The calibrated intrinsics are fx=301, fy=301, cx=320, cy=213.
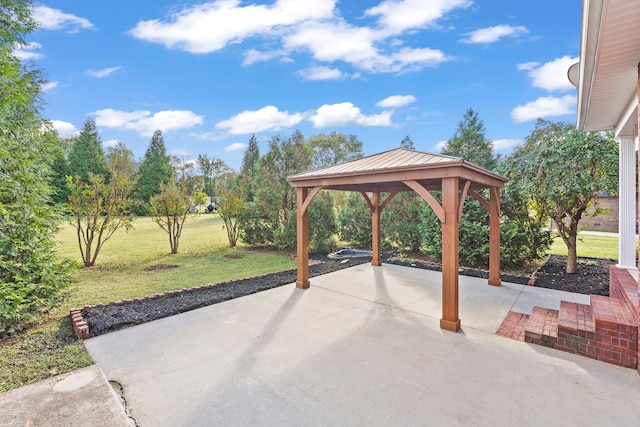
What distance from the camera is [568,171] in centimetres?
643

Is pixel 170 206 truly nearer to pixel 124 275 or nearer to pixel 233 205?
pixel 233 205

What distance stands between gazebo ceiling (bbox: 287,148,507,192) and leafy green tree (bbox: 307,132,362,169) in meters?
29.9

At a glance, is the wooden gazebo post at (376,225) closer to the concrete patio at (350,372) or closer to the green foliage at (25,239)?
the concrete patio at (350,372)

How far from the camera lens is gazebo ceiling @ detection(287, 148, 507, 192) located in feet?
13.3

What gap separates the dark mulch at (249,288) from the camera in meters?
4.38

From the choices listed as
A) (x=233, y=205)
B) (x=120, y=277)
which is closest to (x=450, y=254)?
(x=120, y=277)

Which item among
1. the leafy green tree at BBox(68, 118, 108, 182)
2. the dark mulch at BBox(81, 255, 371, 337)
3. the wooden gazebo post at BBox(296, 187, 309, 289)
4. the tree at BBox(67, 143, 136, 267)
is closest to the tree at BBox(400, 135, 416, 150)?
the dark mulch at BBox(81, 255, 371, 337)

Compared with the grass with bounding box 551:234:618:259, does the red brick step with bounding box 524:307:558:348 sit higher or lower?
higher

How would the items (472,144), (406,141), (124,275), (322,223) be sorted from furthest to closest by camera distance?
(406,141), (472,144), (322,223), (124,275)

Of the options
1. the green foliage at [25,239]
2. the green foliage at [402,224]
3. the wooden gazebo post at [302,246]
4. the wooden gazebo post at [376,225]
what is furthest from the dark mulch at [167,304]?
the green foliage at [402,224]

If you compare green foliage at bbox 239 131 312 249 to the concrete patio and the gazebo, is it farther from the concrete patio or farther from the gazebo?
the concrete patio

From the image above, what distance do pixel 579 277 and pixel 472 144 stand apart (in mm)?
8005

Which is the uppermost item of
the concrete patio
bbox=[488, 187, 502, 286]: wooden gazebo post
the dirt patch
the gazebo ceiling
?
the gazebo ceiling

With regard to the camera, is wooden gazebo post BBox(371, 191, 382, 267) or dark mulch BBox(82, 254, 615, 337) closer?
dark mulch BBox(82, 254, 615, 337)
